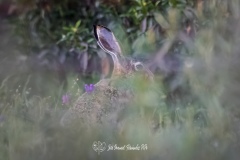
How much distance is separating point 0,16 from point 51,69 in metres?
0.32

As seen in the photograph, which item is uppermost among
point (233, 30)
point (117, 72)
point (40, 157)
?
point (233, 30)

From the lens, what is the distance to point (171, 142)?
2.51 meters

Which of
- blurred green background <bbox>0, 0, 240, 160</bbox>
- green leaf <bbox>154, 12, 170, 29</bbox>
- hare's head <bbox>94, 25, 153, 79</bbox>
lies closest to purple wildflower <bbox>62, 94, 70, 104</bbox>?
blurred green background <bbox>0, 0, 240, 160</bbox>

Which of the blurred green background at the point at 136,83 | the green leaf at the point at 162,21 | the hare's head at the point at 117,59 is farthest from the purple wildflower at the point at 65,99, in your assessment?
the green leaf at the point at 162,21

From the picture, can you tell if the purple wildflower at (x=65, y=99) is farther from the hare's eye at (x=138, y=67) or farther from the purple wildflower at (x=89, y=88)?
the hare's eye at (x=138, y=67)

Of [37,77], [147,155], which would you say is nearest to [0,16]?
[37,77]

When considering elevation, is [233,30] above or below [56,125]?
above

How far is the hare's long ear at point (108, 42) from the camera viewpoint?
2.65m

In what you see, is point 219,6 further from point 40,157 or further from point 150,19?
point 40,157
